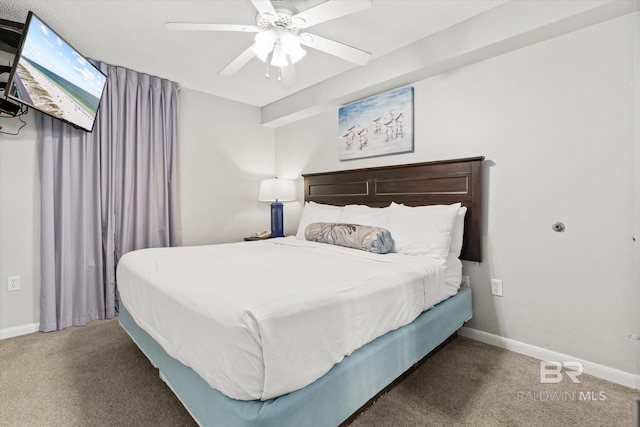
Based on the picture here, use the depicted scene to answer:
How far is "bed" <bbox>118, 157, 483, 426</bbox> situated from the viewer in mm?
1031

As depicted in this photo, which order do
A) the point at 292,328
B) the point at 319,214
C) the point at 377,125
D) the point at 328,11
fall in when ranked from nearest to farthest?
1. the point at 292,328
2. the point at 328,11
3. the point at 377,125
4. the point at 319,214

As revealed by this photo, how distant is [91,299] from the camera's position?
2.77 meters

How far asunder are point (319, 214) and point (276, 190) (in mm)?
858

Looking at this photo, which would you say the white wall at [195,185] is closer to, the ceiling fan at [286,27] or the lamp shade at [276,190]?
the lamp shade at [276,190]

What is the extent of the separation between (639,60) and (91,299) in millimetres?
4417

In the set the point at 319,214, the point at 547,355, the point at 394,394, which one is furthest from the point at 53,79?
the point at 547,355

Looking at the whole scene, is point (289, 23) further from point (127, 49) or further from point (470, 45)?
point (127, 49)

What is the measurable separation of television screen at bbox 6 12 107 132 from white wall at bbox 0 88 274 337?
516 mm

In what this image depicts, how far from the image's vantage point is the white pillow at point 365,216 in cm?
263

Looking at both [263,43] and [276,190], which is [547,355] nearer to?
[263,43]

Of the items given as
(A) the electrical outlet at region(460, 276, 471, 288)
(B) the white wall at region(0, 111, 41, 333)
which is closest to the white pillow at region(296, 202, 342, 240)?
(A) the electrical outlet at region(460, 276, 471, 288)

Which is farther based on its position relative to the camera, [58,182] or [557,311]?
[58,182]

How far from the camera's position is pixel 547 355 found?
204cm

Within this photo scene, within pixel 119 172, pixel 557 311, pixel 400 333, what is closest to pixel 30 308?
pixel 119 172
